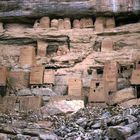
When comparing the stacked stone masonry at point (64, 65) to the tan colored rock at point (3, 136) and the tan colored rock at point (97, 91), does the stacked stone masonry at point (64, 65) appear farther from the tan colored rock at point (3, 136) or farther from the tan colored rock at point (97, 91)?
the tan colored rock at point (3, 136)

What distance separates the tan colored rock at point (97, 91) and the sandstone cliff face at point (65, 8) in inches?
172

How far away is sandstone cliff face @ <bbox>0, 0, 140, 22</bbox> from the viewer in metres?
23.7

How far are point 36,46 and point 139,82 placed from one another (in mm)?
6505

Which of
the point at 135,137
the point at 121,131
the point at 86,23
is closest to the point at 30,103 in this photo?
the point at 86,23

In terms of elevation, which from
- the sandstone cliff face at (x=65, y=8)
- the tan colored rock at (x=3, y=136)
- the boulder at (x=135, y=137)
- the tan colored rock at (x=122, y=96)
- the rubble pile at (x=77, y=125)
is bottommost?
the tan colored rock at (x=3, y=136)

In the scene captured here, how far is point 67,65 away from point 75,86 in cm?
219

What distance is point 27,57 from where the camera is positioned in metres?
23.9

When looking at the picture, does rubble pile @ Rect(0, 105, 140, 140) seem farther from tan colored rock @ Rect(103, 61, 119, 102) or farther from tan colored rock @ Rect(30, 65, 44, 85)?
tan colored rock @ Rect(30, 65, 44, 85)

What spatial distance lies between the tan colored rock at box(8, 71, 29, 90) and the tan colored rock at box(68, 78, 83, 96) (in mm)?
2033

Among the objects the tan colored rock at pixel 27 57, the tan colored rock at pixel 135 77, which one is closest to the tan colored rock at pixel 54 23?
the tan colored rock at pixel 27 57

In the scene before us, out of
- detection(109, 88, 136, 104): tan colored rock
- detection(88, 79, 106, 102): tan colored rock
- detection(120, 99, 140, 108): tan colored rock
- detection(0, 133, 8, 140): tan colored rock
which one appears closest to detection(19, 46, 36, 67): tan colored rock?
detection(88, 79, 106, 102): tan colored rock

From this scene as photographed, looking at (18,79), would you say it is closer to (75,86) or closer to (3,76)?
(3,76)

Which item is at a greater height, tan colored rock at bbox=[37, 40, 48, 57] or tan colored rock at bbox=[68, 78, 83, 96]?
tan colored rock at bbox=[37, 40, 48, 57]

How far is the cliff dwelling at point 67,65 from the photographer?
18.5 meters
